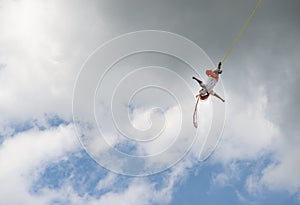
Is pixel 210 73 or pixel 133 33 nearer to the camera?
pixel 210 73

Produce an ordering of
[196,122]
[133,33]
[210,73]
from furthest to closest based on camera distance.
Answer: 1. [133,33]
2. [196,122]
3. [210,73]

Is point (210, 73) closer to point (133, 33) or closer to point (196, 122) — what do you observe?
point (196, 122)

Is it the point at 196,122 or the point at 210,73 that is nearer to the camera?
the point at 210,73

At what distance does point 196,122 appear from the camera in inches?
1873

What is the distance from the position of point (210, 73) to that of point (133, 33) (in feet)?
46.3

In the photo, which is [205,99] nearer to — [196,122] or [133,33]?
[196,122]

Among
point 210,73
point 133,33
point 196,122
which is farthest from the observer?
point 133,33

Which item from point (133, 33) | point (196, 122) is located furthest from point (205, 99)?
point (133, 33)

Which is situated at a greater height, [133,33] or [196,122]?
[133,33]

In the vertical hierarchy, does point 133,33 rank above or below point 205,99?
above

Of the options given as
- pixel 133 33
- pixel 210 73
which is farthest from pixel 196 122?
pixel 133 33

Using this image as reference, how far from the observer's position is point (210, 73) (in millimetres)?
44562

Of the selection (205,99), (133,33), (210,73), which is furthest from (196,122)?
(133,33)

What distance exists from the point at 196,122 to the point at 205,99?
315 cm
